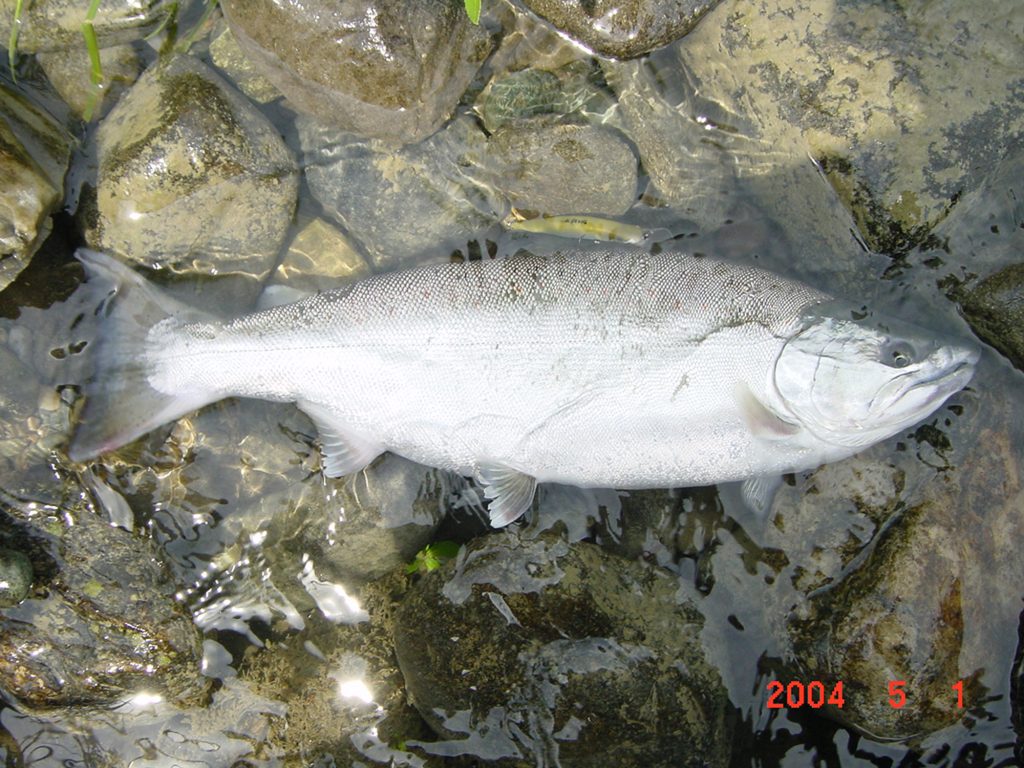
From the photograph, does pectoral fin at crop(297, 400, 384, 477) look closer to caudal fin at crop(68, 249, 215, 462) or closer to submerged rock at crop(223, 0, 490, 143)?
caudal fin at crop(68, 249, 215, 462)

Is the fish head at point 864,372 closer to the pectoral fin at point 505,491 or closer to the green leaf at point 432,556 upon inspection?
the pectoral fin at point 505,491

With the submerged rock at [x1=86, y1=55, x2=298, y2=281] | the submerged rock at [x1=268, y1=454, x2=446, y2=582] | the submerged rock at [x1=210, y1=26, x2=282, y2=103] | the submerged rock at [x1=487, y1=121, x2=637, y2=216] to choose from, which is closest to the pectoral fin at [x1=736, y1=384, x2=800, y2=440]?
the submerged rock at [x1=487, y1=121, x2=637, y2=216]

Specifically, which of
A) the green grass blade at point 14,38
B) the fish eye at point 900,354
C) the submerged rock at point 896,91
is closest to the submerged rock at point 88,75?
the green grass blade at point 14,38

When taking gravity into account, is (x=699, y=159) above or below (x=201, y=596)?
above

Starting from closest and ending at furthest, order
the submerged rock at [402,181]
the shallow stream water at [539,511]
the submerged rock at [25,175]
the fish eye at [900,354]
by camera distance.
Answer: the fish eye at [900,354]
the submerged rock at [25,175]
the shallow stream water at [539,511]
the submerged rock at [402,181]

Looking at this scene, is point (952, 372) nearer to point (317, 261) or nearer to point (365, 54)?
point (365, 54)

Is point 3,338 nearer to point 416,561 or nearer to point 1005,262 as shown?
point 416,561

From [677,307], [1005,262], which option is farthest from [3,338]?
[1005,262]
